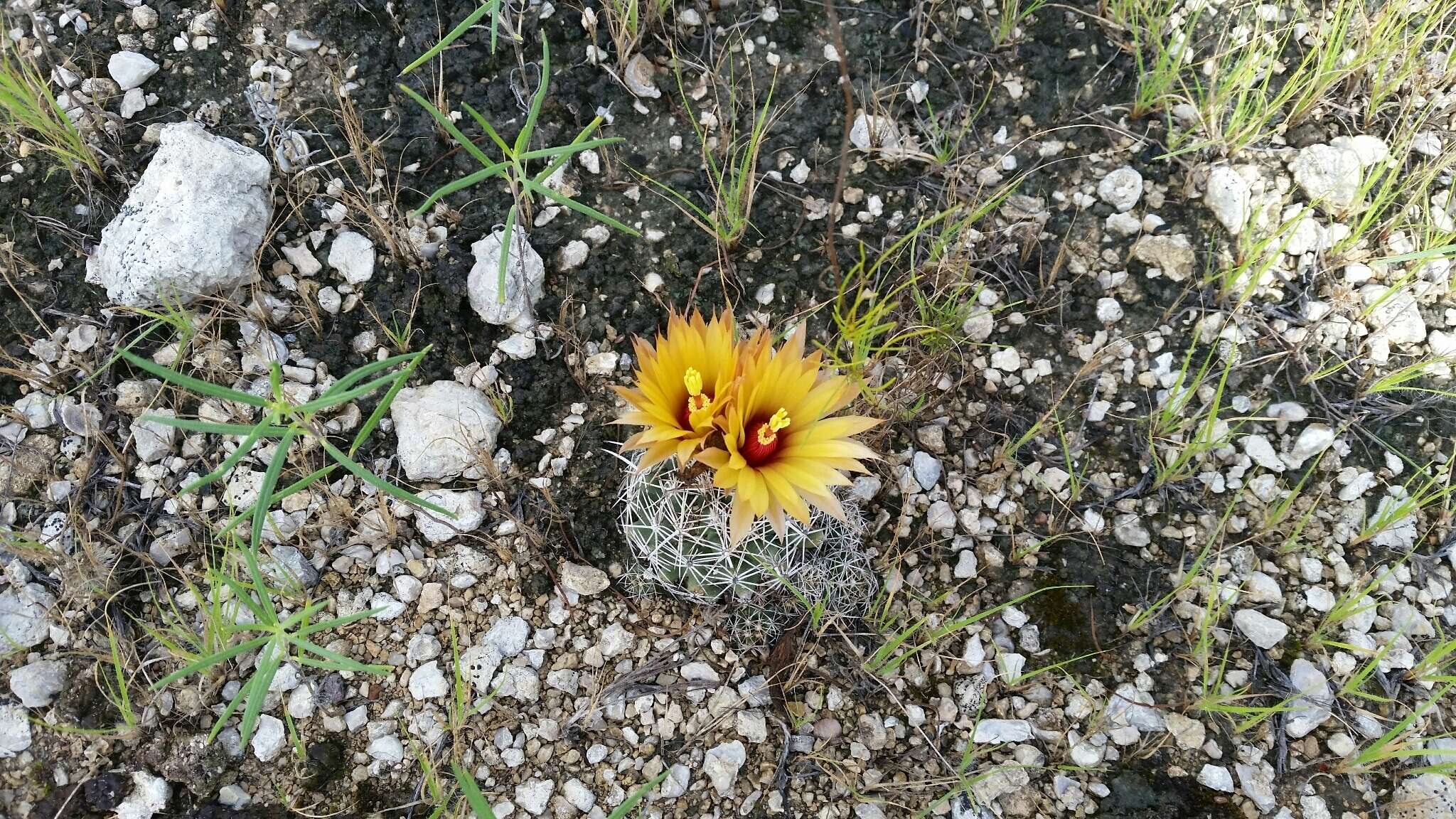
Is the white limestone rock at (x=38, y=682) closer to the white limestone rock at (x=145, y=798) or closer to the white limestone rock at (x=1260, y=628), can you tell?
the white limestone rock at (x=145, y=798)

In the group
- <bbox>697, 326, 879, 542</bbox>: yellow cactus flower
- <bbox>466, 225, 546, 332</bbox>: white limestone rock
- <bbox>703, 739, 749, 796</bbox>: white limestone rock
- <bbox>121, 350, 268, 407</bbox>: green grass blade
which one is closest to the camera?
<bbox>121, 350, 268, 407</bbox>: green grass blade

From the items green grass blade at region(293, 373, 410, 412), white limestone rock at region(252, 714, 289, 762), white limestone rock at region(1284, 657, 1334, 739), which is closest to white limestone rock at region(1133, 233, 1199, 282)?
white limestone rock at region(1284, 657, 1334, 739)

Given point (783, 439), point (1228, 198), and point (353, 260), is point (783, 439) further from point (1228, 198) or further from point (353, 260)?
point (1228, 198)

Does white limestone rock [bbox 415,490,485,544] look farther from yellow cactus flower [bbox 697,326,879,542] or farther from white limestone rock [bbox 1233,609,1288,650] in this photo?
white limestone rock [bbox 1233,609,1288,650]

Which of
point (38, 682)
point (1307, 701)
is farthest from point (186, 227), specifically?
point (1307, 701)

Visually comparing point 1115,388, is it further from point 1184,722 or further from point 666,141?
point 666,141

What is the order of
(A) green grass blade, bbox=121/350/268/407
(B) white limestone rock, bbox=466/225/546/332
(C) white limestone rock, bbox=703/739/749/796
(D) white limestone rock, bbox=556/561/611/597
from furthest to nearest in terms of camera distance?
(B) white limestone rock, bbox=466/225/546/332
(D) white limestone rock, bbox=556/561/611/597
(C) white limestone rock, bbox=703/739/749/796
(A) green grass blade, bbox=121/350/268/407

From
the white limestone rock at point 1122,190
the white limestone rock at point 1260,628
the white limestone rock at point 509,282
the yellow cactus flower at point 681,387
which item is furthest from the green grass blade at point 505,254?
the white limestone rock at point 1260,628
